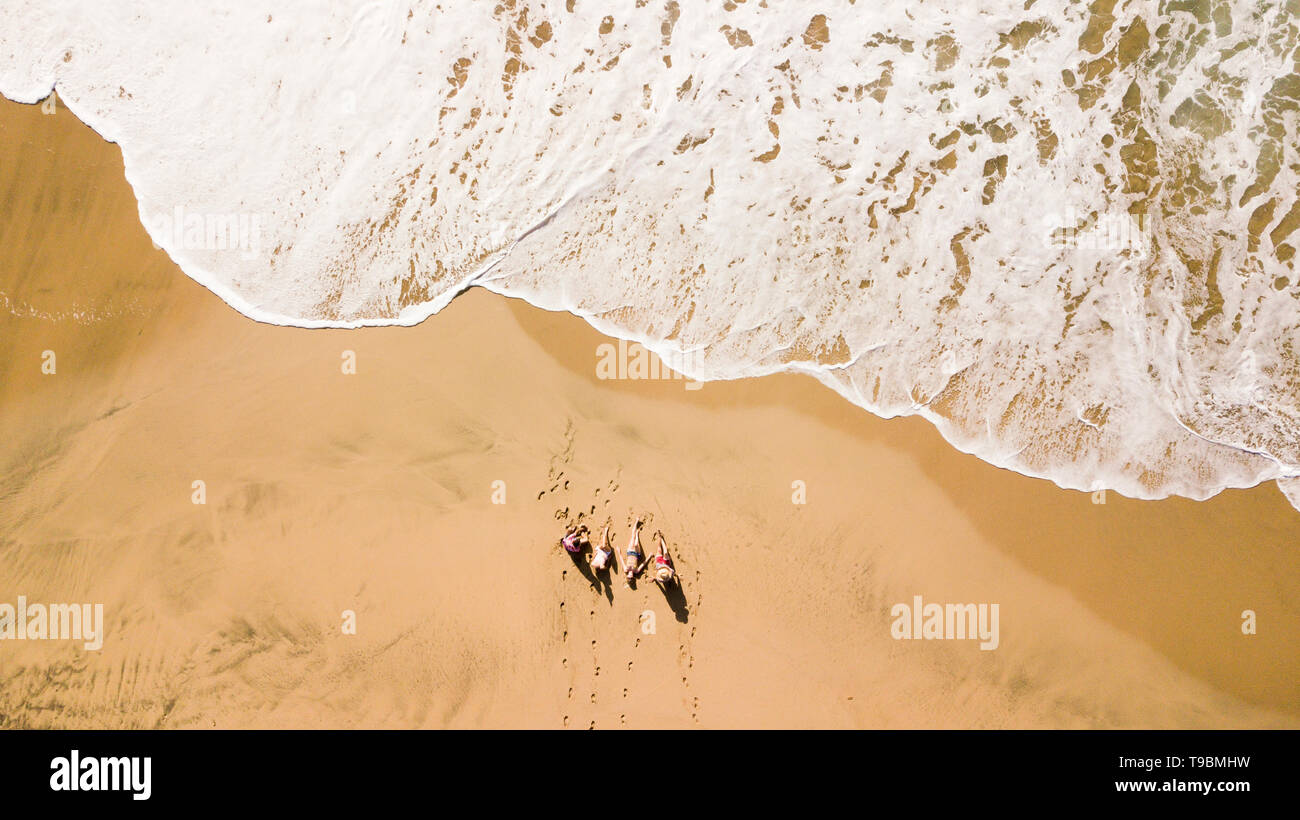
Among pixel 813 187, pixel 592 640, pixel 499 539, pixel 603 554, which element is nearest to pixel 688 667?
pixel 592 640

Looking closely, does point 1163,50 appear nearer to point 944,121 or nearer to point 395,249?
point 944,121

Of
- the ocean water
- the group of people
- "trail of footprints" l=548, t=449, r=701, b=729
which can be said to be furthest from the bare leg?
the ocean water

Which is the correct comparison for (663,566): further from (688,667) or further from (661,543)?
(688,667)

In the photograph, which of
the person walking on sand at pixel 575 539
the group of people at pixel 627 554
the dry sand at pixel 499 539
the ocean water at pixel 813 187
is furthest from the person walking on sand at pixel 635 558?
the ocean water at pixel 813 187

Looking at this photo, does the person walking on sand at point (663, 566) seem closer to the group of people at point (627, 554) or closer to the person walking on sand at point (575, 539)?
the group of people at point (627, 554)

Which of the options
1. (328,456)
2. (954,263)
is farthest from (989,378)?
(328,456)

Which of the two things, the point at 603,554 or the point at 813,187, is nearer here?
the point at 603,554

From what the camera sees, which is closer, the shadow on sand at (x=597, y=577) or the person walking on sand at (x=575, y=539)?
the person walking on sand at (x=575, y=539)
